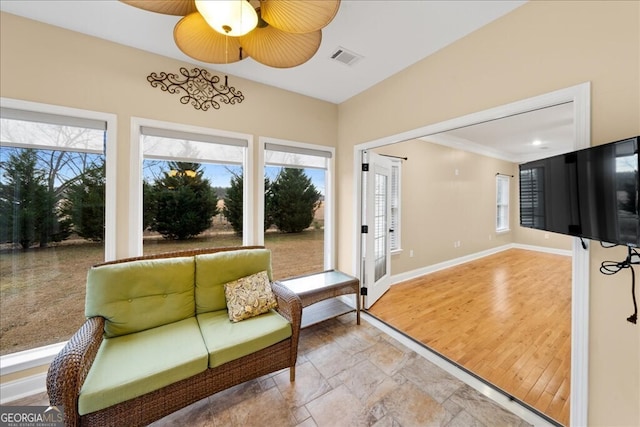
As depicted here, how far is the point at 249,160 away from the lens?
8.89ft

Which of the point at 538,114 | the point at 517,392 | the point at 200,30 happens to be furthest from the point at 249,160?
the point at 538,114

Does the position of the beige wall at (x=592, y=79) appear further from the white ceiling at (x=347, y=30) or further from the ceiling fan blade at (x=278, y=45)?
the ceiling fan blade at (x=278, y=45)

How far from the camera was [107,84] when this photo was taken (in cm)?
204

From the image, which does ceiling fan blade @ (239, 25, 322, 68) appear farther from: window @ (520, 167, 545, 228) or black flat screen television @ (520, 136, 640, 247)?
window @ (520, 167, 545, 228)

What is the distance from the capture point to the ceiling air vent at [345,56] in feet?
7.15

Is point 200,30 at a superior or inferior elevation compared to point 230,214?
superior

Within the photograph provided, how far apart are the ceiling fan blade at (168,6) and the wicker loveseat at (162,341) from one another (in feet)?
5.55

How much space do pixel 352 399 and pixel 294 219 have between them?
6.60ft

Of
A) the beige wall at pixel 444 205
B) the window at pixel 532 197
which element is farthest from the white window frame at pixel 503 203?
the window at pixel 532 197

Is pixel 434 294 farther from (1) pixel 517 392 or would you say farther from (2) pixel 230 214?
(2) pixel 230 214

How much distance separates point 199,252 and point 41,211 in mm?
1217

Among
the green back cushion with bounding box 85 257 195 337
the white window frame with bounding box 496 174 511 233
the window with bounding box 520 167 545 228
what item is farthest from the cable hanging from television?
the white window frame with bounding box 496 174 511 233

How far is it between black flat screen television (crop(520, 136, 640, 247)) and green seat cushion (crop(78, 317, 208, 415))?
2351mm

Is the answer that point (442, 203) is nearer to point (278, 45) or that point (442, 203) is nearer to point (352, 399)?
point (352, 399)
